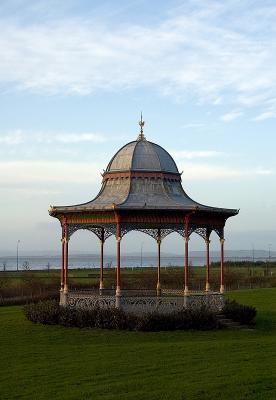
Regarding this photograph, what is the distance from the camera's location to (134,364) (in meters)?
17.5

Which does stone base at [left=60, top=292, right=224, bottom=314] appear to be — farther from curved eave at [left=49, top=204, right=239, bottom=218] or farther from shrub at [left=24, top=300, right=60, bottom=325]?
curved eave at [left=49, top=204, right=239, bottom=218]

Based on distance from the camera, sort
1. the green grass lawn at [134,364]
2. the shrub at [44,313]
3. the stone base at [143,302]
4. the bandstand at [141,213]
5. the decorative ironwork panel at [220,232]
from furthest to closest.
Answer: the decorative ironwork panel at [220,232]
the shrub at [44,313]
the bandstand at [141,213]
the stone base at [143,302]
the green grass lawn at [134,364]

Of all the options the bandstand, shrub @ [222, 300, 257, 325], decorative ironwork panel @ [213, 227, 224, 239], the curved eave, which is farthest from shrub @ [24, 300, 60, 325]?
decorative ironwork panel @ [213, 227, 224, 239]

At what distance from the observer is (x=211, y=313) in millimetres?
25828

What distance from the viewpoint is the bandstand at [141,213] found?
86.6 ft

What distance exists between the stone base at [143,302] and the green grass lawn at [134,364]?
5.80 feet

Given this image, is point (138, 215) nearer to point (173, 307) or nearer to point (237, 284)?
point (173, 307)

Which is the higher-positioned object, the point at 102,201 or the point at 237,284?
the point at 102,201

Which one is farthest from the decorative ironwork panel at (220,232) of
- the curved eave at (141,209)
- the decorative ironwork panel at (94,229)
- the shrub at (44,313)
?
the shrub at (44,313)

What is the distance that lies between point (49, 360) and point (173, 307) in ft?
29.0

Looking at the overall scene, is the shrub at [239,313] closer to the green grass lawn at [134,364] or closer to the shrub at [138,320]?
the shrub at [138,320]

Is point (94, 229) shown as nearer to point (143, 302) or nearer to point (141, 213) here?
point (141, 213)

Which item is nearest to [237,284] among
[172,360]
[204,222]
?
[204,222]

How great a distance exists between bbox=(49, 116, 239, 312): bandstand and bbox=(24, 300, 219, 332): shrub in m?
0.87
